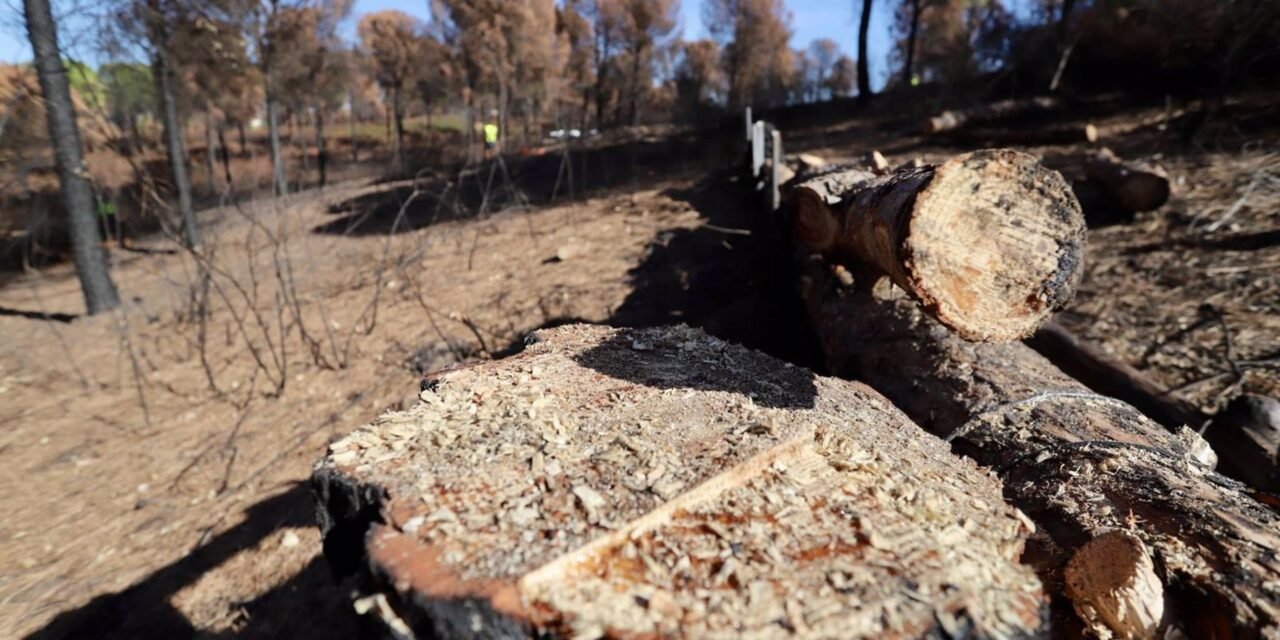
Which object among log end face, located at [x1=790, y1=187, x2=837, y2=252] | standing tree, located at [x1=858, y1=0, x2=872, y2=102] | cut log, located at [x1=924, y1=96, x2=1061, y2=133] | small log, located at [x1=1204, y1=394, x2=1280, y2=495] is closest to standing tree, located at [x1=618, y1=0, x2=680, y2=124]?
standing tree, located at [x1=858, y1=0, x2=872, y2=102]

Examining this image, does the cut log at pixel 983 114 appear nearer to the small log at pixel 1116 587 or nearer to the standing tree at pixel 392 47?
the small log at pixel 1116 587

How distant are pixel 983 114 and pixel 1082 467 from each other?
10810 mm

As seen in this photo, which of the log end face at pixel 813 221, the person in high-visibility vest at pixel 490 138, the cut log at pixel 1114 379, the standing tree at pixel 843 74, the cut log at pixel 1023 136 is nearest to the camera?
the cut log at pixel 1114 379

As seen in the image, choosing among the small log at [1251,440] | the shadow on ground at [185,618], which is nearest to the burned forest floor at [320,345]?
the shadow on ground at [185,618]

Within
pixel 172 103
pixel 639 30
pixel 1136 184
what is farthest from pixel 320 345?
pixel 639 30

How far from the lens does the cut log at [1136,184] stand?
5594mm

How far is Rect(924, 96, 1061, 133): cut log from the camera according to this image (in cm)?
1071

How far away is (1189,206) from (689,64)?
3358 centimetres

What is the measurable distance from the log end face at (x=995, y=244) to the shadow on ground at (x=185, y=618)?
214 centimetres

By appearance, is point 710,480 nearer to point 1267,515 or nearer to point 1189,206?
point 1267,515

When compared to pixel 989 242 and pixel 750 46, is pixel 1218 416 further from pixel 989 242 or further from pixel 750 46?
pixel 750 46

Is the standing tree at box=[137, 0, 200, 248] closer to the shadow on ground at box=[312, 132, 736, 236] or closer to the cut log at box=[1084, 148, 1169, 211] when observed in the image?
the shadow on ground at box=[312, 132, 736, 236]

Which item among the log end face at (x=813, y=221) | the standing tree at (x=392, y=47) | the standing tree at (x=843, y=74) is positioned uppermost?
the standing tree at (x=843, y=74)

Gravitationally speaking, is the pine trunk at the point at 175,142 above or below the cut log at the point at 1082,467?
above
